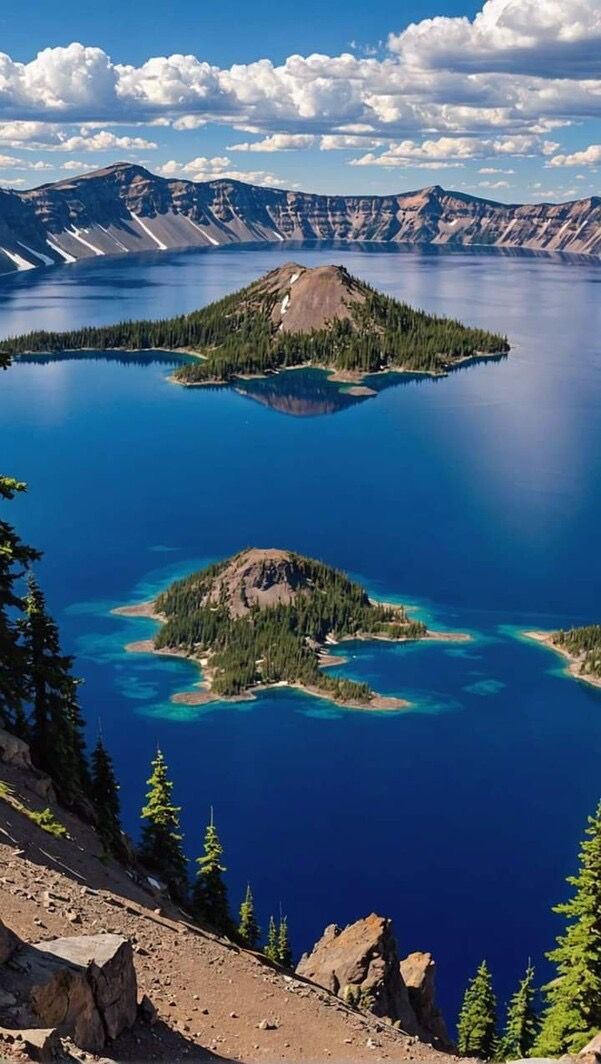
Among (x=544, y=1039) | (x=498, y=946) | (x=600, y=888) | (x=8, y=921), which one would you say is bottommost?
(x=498, y=946)

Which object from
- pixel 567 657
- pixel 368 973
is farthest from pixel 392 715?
pixel 368 973

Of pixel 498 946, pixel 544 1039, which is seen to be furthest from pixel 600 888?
pixel 498 946

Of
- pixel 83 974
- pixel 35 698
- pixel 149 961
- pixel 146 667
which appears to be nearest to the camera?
pixel 83 974

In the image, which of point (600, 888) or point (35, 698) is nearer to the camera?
point (600, 888)

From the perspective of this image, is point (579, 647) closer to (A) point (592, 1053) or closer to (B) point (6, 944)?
(A) point (592, 1053)

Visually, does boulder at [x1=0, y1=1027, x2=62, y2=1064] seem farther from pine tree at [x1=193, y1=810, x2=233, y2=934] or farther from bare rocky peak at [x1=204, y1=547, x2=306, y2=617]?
bare rocky peak at [x1=204, y1=547, x2=306, y2=617]

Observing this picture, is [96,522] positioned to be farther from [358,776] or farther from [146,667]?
[358,776]

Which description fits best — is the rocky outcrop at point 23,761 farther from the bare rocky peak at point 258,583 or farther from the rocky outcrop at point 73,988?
the bare rocky peak at point 258,583
